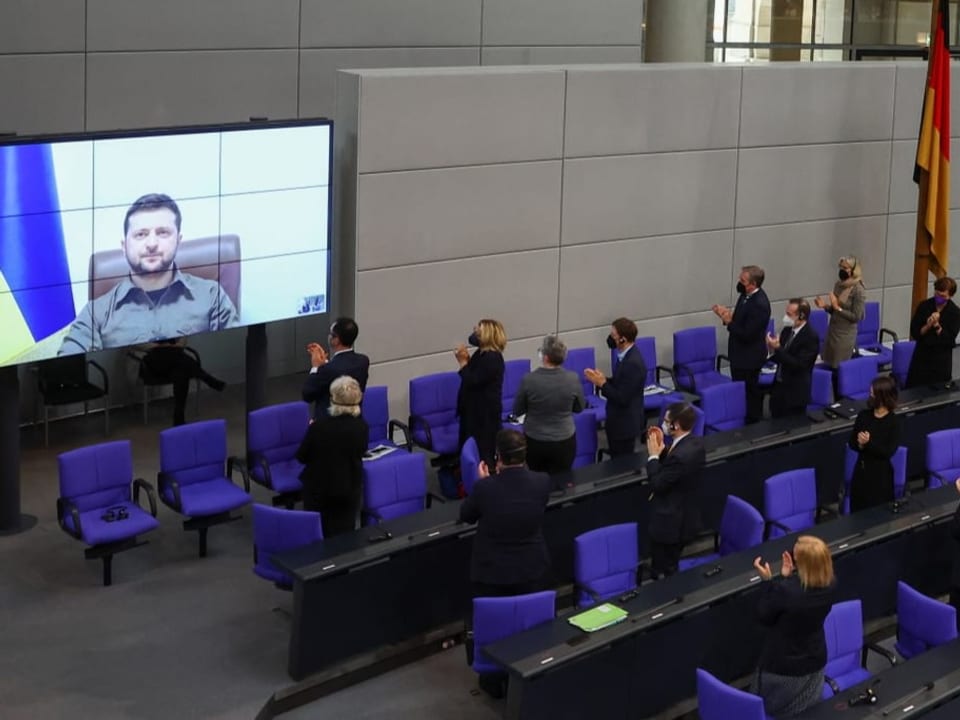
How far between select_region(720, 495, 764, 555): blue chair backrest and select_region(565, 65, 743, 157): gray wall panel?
15.3 feet

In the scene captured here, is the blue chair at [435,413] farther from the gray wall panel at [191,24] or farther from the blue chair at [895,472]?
the gray wall panel at [191,24]

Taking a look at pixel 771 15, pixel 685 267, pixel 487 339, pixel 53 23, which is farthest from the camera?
pixel 771 15

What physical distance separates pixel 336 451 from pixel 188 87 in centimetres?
510

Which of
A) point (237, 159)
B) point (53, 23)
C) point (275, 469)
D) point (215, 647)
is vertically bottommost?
point (215, 647)

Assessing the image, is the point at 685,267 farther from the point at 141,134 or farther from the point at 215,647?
the point at 215,647

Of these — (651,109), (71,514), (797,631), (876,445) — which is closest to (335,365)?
(71,514)

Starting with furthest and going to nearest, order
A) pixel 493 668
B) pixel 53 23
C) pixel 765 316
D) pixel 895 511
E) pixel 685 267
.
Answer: pixel 685 267
pixel 765 316
pixel 53 23
pixel 895 511
pixel 493 668

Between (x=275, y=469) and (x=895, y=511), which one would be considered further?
(x=275, y=469)

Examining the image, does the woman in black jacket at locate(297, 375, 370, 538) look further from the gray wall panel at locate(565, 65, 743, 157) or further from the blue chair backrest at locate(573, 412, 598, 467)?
the gray wall panel at locate(565, 65, 743, 157)

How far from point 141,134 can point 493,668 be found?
4.60 metres

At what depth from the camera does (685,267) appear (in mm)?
14242

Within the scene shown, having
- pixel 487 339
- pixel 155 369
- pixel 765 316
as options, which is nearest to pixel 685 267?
pixel 765 316

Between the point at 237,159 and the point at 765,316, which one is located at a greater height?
the point at 237,159

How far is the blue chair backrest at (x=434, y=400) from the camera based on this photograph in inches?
458
